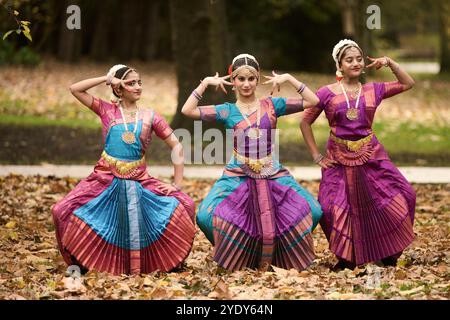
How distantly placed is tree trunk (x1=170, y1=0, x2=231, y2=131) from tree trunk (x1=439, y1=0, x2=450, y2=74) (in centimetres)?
1995

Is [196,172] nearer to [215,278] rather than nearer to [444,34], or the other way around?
[215,278]

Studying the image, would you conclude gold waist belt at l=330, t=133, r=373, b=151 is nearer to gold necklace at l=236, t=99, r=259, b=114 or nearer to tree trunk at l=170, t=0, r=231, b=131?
gold necklace at l=236, t=99, r=259, b=114

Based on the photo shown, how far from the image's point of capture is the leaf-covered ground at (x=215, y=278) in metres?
7.20

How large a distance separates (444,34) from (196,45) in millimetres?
22377

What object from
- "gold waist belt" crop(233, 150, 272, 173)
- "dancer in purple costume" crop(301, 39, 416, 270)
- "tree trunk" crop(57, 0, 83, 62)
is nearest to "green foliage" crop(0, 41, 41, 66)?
"tree trunk" crop(57, 0, 83, 62)

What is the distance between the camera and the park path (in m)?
13.9

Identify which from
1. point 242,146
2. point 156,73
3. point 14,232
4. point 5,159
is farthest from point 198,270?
point 156,73

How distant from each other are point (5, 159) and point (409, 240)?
8255mm

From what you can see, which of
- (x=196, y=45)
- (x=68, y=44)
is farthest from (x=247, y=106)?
(x=68, y=44)

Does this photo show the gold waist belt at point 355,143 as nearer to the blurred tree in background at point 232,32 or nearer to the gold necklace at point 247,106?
the gold necklace at point 247,106

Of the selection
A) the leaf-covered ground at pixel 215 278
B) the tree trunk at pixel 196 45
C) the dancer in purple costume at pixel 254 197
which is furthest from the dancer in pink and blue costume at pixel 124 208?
the tree trunk at pixel 196 45

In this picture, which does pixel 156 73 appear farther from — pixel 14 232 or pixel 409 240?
pixel 409 240

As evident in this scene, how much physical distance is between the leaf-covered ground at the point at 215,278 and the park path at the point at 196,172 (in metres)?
3.20

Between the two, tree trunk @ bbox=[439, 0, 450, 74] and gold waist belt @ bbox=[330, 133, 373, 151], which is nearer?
gold waist belt @ bbox=[330, 133, 373, 151]
